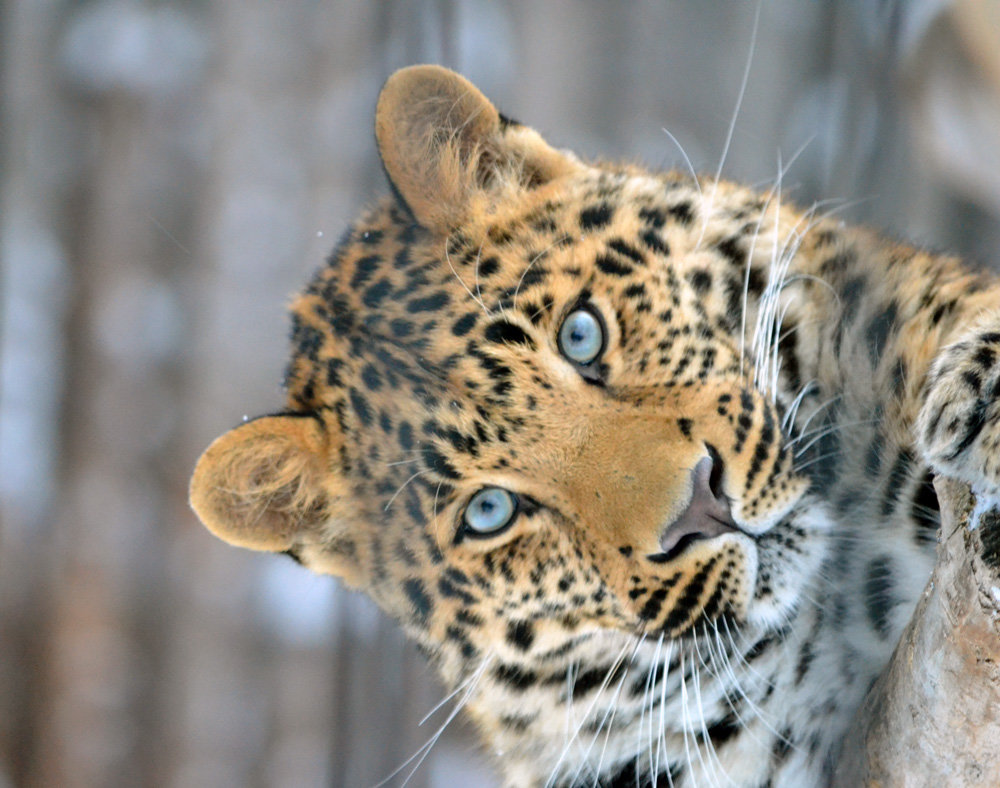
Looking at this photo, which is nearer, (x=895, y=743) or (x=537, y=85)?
(x=895, y=743)

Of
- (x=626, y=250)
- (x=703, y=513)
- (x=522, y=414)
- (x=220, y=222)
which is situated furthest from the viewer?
(x=626, y=250)

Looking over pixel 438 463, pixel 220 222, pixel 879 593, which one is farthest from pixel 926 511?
pixel 220 222

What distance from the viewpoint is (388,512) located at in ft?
3.79

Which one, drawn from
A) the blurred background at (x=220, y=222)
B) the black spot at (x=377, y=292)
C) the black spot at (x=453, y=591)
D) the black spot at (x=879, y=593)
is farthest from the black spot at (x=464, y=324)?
the black spot at (x=879, y=593)

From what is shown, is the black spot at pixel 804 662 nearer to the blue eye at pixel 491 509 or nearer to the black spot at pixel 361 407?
the blue eye at pixel 491 509

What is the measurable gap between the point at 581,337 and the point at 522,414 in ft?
0.43

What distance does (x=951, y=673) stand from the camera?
2.23 ft

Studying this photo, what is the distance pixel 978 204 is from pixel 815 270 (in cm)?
21

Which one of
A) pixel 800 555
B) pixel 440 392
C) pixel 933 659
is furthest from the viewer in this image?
pixel 440 392

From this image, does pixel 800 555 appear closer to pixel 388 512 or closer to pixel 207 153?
pixel 388 512

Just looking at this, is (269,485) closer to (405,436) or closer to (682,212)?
(405,436)

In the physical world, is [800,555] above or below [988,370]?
below

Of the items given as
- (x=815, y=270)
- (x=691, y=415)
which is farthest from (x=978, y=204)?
(x=691, y=415)

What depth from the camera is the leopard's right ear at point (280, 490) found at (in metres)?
1.01
